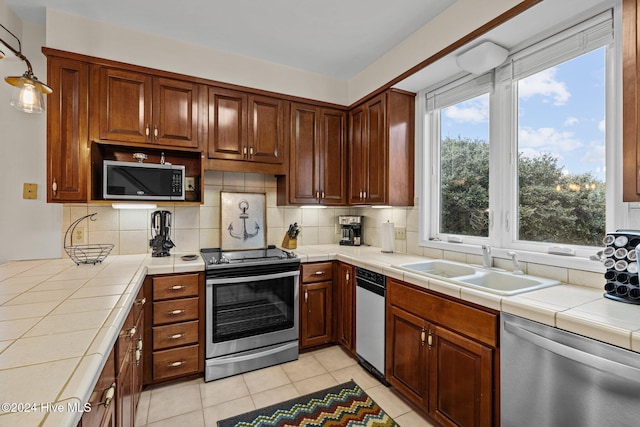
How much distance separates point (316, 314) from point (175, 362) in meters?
1.14

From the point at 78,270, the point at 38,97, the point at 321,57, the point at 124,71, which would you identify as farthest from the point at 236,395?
the point at 321,57

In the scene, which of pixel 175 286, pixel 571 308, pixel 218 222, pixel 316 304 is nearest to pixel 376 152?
pixel 316 304

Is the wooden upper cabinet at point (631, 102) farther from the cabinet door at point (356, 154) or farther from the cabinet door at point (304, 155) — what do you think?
the cabinet door at point (304, 155)

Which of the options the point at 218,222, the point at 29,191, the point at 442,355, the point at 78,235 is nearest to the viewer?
the point at 442,355

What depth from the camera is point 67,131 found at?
2055mm

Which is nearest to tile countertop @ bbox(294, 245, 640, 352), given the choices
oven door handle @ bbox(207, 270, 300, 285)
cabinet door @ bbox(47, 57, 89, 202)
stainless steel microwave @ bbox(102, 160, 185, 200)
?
oven door handle @ bbox(207, 270, 300, 285)

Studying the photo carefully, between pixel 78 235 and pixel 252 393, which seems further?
pixel 78 235

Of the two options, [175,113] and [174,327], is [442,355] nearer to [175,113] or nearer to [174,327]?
[174,327]

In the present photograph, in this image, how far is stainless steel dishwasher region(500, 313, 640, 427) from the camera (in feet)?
3.28

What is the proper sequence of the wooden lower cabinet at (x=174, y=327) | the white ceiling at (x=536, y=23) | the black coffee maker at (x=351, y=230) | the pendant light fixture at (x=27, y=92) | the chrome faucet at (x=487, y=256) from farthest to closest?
the black coffee maker at (x=351, y=230), the wooden lower cabinet at (x=174, y=327), the chrome faucet at (x=487, y=256), the white ceiling at (x=536, y=23), the pendant light fixture at (x=27, y=92)

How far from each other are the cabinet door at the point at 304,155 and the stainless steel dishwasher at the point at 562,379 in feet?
6.33

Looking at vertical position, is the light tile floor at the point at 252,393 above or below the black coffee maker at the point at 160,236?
below

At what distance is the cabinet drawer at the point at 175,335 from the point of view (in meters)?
2.07

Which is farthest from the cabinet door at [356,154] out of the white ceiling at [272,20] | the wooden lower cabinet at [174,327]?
the wooden lower cabinet at [174,327]
